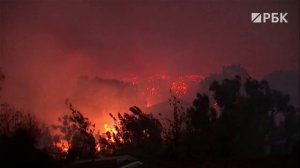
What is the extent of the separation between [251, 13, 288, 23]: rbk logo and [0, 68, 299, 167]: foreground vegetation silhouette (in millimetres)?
2847

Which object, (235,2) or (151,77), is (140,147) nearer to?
(151,77)

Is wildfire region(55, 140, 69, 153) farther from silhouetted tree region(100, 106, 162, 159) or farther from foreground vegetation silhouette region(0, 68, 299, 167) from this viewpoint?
silhouetted tree region(100, 106, 162, 159)

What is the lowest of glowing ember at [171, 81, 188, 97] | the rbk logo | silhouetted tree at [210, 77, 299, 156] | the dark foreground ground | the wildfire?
the dark foreground ground

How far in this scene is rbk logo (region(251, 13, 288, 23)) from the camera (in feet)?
59.5

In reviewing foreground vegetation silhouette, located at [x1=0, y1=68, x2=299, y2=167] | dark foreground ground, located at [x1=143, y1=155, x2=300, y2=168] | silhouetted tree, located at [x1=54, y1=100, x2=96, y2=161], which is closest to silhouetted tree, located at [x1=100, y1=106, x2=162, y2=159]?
foreground vegetation silhouette, located at [x1=0, y1=68, x2=299, y2=167]

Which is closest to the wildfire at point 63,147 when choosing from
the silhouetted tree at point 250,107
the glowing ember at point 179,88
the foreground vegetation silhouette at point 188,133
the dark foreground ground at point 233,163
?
the foreground vegetation silhouette at point 188,133

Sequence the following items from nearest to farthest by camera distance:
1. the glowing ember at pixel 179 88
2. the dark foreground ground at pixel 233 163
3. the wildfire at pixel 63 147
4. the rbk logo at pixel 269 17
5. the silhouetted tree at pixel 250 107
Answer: the dark foreground ground at pixel 233 163
the wildfire at pixel 63 147
the rbk logo at pixel 269 17
the glowing ember at pixel 179 88
the silhouetted tree at pixel 250 107

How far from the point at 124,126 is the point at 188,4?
628cm

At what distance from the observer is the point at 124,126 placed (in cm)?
Result: 1742

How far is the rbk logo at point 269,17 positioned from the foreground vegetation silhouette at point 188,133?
2847 millimetres

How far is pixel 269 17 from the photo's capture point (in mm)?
18641

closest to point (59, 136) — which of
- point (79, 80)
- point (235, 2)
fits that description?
point (79, 80)

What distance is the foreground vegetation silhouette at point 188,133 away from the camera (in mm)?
10934

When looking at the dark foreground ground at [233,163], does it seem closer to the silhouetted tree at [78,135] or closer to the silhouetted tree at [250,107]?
the silhouetted tree at [78,135]
